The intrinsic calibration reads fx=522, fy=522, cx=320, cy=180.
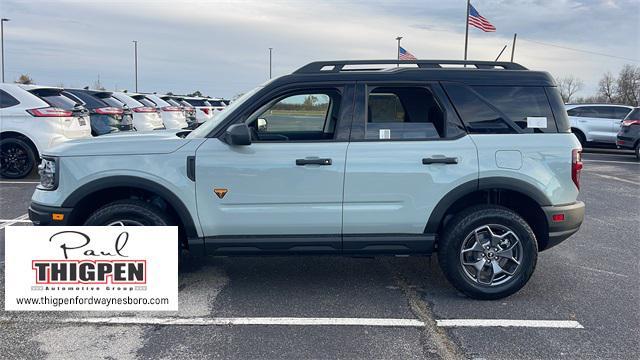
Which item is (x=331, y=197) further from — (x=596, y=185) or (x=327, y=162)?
(x=596, y=185)

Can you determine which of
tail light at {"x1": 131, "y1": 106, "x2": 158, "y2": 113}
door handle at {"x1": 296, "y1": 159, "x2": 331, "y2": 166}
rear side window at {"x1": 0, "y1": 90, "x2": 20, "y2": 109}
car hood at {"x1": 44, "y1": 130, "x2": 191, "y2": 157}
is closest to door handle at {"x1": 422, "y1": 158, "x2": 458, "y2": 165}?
door handle at {"x1": 296, "y1": 159, "x2": 331, "y2": 166}

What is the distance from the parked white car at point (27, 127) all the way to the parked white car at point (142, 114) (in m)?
3.10

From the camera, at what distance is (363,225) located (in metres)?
4.18

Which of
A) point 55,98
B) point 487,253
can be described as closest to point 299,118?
point 487,253

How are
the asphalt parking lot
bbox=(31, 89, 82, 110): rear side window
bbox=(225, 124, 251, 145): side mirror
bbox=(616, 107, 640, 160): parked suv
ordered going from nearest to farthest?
the asphalt parking lot, bbox=(225, 124, 251, 145): side mirror, bbox=(31, 89, 82, 110): rear side window, bbox=(616, 107, 640, 160): parked suv

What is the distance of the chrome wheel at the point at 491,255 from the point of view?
4246mm

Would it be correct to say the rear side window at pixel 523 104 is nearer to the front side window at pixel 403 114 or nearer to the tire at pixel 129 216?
the front side window at pixel 403 114

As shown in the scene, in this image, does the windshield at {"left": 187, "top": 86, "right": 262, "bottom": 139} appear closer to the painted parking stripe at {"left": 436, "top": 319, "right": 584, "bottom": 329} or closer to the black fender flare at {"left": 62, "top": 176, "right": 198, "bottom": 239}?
the black fender flare at {"left": 62, "top": 176, "right": 198, "bottom": 239}

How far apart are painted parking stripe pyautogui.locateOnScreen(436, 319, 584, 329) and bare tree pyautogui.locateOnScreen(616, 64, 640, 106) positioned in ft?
198

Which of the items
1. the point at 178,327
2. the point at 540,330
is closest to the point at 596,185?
the point at 540,330

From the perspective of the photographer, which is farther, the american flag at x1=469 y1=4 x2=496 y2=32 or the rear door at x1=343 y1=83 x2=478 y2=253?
the american flag at x1=469 y1=4 x2=496 y2=32

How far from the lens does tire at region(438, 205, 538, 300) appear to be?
420 cm

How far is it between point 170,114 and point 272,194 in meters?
11.4

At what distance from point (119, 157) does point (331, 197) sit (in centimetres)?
171
